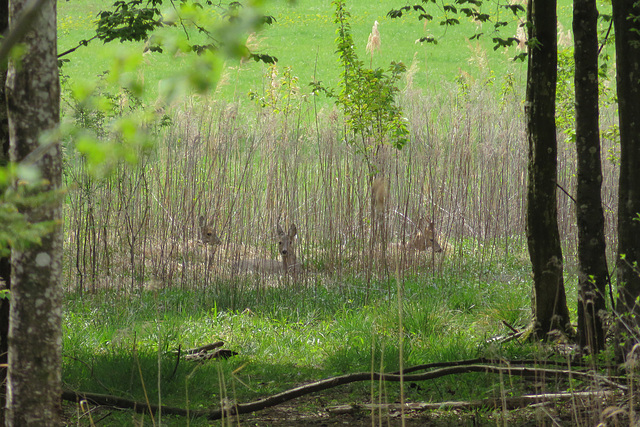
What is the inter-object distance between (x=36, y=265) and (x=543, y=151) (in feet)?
9.61

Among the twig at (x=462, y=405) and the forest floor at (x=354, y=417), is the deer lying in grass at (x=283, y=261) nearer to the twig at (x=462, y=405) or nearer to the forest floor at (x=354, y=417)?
the forest floor at (x=354, y=417)

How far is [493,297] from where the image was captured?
211 inches

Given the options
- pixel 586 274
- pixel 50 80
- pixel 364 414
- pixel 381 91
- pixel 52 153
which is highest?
pixel 381 91

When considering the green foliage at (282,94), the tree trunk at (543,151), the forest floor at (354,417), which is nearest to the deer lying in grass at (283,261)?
the green foliage at (282,94)

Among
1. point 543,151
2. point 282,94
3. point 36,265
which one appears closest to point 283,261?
point 282,94

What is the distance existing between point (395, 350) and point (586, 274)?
1.13 metres

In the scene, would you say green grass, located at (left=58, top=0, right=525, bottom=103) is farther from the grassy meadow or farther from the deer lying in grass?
the deer lying in grass

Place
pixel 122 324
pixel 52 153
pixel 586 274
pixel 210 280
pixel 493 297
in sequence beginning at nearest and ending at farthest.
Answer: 1. pixel 52 153
2. pixel 586 274
3. pixel 122 324
4. pixel 493 297
5. pixel 210 280

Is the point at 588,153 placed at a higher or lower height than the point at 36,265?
higher

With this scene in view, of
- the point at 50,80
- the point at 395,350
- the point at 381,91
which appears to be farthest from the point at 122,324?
the point at 50,80

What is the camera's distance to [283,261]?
6051 mm

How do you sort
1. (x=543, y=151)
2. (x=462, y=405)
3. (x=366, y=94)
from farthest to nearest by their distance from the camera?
(x=366, y=94) → (x=543, y=151) → (x=462, y=405)

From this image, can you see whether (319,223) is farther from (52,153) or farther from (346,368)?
(52,153)

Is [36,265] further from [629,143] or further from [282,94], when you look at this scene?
[282,94]
